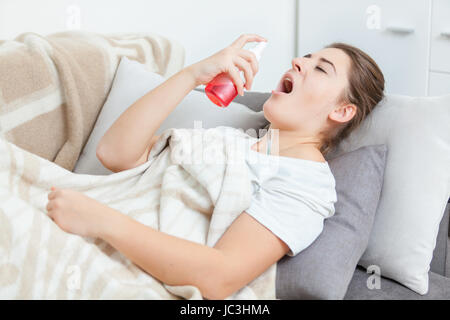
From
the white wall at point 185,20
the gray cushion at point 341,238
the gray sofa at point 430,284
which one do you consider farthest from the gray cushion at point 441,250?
the white wall at point 185,20

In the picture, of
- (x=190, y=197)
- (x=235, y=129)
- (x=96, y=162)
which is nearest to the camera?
(x=190, y=197)

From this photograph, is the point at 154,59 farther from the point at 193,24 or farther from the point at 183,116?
the point at 193,24

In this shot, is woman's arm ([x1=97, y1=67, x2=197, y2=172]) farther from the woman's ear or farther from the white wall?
the white wall

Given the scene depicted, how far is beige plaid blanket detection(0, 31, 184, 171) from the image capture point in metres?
1.35

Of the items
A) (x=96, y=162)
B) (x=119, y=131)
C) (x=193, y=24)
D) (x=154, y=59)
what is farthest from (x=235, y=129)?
(x=193, y=24)

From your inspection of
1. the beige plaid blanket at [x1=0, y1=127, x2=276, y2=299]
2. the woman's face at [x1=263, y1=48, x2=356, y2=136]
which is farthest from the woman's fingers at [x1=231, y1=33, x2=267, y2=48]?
the beige plaid blanket at [x1=0, y1=127, x2=276, y2=299]

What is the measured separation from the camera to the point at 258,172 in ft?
3.54

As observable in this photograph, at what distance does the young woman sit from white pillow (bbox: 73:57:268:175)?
16cm

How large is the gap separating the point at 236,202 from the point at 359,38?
5.22 feet

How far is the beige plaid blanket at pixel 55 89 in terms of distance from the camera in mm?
1346

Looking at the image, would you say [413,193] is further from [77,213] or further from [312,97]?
[77,213]

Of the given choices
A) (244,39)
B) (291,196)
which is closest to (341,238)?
(291,196)

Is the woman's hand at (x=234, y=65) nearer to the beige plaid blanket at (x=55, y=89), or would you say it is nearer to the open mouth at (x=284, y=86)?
the open mouth at (x=284, y=86)

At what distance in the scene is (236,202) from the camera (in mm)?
1013
